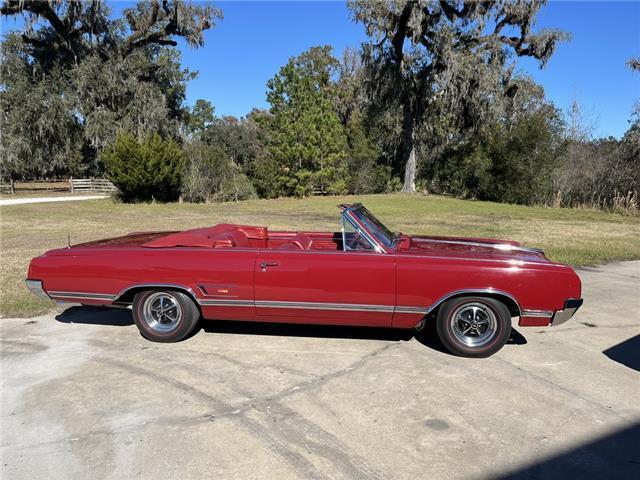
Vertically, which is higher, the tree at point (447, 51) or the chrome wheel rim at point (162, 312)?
the tree at point (447, 51)

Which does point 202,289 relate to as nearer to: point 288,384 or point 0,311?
point 288,384

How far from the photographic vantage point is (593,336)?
16.4ft

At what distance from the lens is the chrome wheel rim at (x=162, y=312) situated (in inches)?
178

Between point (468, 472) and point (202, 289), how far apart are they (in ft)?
8.82

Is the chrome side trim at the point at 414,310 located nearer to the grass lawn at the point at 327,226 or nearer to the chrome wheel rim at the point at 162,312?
the chrome wheel rim at the point at 162,312

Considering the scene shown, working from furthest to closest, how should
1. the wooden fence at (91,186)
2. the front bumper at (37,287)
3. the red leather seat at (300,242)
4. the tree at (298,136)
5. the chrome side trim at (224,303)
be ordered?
1. the wooden fence at (91,186)
2. the tree at (298,136)
3. the red leather seat at (300,242)
4. the front bumper at (37,287)
5. the chrome side trim at (224,303)

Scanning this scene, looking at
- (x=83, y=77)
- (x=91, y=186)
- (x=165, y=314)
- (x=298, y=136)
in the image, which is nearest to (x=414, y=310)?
(x=165, y=314)

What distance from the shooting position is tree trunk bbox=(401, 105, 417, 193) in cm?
3098

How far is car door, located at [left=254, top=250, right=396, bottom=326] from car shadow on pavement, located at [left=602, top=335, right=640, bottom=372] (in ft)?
7.09

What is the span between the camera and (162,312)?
4.59m

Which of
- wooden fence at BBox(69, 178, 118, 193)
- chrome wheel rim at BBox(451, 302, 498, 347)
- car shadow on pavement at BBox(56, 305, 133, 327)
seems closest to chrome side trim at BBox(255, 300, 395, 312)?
chrome wheel rim at BBox(451, 302, 498, 347)

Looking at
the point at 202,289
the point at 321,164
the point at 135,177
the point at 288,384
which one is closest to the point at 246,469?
the point at 288,384

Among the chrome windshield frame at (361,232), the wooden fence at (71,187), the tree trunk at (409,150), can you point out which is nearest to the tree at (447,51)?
the tree trunk at (409,150)


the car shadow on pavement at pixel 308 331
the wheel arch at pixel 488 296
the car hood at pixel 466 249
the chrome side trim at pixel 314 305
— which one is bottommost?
the car shadow on pavement at pixel 308 331
